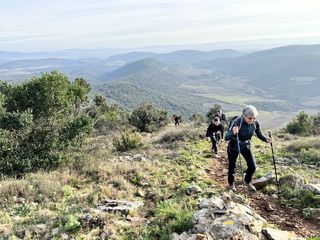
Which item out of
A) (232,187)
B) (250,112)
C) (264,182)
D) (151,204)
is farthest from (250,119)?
(151,204)

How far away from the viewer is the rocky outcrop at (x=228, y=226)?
18.9 ft

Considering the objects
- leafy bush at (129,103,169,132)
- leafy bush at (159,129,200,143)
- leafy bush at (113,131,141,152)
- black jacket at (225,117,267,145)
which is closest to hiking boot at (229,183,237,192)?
black jacket at (225,117,267,145)

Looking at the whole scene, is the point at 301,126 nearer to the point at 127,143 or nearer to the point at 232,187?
the point at 127,143

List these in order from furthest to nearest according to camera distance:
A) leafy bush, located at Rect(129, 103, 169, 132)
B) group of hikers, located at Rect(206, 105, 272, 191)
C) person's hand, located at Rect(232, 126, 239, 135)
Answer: leafy bush, located at Rect(129, 103, 169, 132)
group of hikers, located at Rect(206, 105, 272, 191)
person's hand, located at Rect(232, 126, 239, 135)

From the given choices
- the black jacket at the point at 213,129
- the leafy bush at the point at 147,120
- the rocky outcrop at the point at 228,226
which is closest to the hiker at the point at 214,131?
the black jacket at the point at 213,129

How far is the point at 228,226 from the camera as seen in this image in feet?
19.3

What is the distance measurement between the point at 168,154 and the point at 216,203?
7.08m

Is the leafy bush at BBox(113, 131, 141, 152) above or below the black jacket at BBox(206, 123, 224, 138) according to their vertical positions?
below

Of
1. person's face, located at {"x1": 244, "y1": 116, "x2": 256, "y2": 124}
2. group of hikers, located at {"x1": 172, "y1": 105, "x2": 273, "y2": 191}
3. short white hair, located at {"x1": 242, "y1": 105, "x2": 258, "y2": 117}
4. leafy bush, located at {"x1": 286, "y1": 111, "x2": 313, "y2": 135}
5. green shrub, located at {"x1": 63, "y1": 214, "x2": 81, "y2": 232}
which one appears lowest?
leafy bush, located at {"x1": 286, "y1": 111, "x2": 313, "y2": 135}

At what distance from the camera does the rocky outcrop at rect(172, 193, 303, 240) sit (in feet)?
18.9

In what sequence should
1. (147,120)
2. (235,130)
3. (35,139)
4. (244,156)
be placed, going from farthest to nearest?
(147,120), (35,139), (244,156), (235,130)

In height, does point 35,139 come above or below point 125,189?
above

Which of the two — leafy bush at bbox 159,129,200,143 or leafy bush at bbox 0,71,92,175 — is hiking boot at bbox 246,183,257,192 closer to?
leafy bush at bbox 0,71,92,175

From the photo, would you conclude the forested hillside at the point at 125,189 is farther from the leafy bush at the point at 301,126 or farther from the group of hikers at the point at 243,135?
the leafy bush at the point at 301,126
